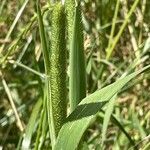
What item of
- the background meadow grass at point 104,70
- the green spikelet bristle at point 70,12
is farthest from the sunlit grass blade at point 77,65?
the background meadow grass at point 104,70

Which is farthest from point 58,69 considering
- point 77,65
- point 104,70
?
point 104,70

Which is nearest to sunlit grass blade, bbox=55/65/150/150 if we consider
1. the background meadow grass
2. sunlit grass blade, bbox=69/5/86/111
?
sunlit grass blade, bbox=69/5/86/111

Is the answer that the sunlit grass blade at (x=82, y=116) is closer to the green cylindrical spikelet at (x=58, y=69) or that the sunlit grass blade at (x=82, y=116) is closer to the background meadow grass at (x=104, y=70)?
the green cylindrical spikelet at (x=58, y=69)

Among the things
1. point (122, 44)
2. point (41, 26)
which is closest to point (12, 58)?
point (122, 44)

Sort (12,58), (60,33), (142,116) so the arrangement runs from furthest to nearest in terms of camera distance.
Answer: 1. (142,116)
2. (12,58)
3. (60,33)

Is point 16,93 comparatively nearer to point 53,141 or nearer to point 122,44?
point 122,44

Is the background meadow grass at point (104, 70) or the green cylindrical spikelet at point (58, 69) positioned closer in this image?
the green cylindrical spikelet at point (58, 69)
